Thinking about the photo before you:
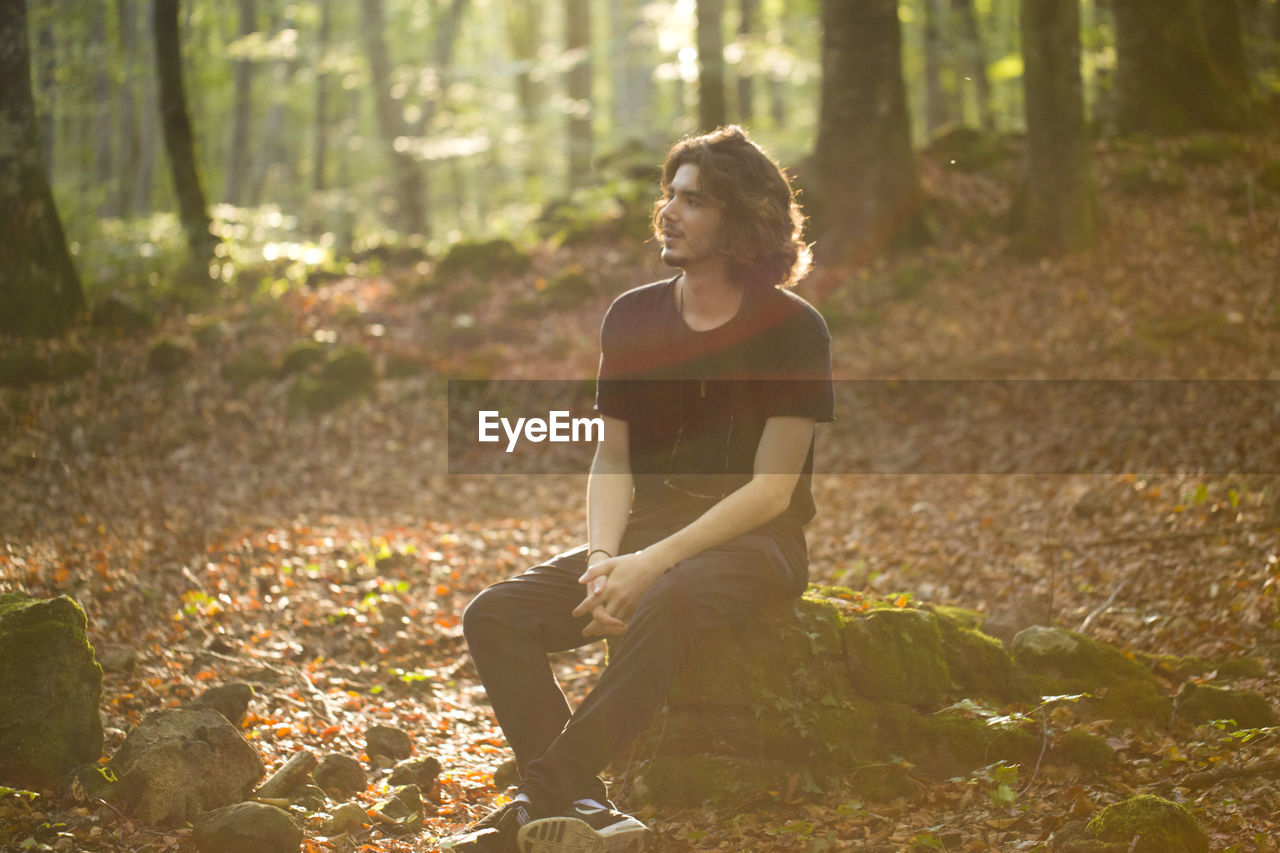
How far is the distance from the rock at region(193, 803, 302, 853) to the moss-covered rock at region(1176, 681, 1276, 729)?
A: 3648mm

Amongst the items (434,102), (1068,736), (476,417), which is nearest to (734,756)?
(1068,736)

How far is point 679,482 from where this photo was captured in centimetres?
410

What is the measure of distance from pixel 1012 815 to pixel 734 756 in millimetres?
1069

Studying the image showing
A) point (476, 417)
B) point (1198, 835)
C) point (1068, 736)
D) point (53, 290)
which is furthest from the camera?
point (476, 417)

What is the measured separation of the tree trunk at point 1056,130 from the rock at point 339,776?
383 inches

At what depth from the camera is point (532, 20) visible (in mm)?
29188

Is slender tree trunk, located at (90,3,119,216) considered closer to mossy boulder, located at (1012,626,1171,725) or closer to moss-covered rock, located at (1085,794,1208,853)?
mossy boulder, located at (1012,626,1171,725)

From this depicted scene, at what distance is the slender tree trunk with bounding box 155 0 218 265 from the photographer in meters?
12.8

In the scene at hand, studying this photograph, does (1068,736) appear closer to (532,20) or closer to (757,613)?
(757,613)

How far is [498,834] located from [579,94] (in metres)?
20.6

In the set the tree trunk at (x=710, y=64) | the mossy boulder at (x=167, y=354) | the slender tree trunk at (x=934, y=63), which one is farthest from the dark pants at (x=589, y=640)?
the slender tree trunk at (x=934, y=63)

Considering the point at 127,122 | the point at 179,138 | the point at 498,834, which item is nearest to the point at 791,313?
the point at 498,834

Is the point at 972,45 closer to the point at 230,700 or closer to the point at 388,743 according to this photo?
the point at 388,743

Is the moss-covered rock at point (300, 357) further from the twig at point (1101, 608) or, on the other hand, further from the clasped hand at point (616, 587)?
the twig at point (1101, 608)
